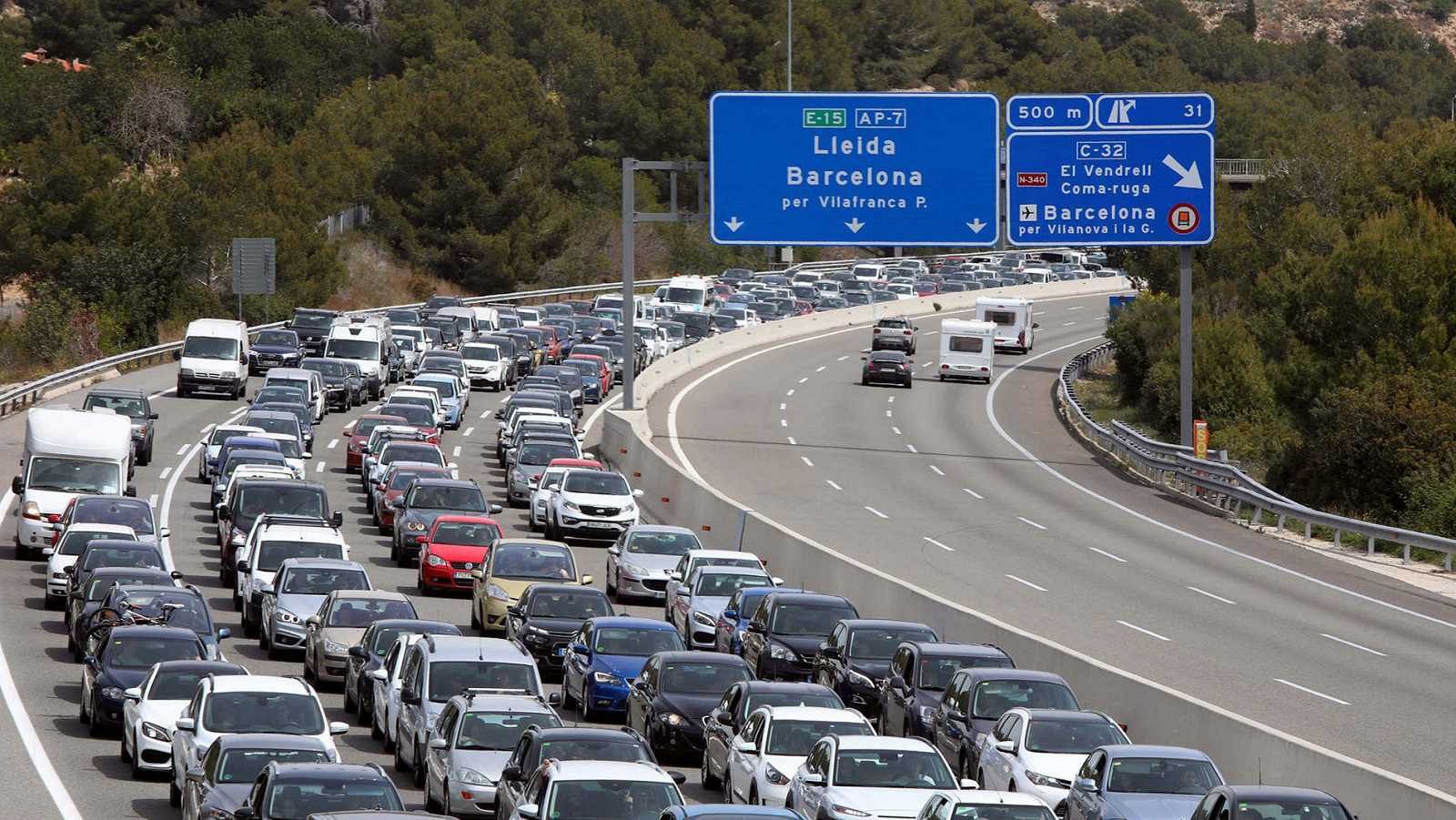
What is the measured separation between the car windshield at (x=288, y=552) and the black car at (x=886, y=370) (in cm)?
4209

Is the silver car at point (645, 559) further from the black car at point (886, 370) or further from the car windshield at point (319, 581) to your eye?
the black car at point (886, 370)

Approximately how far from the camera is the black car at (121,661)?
21.9 m

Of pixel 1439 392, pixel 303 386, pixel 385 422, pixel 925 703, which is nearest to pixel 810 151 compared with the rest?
pixel 385 422

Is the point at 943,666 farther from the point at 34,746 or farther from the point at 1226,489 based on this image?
the point at 1226,489

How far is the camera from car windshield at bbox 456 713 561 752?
60.9 ft

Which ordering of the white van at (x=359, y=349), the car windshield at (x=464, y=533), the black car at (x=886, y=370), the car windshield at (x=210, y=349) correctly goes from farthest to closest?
the black car at (x=886, y=370) < the white van at (x=359, y=349) < the car windshield at (x=210, y=349) < the car windshield at (x=464, y=533)

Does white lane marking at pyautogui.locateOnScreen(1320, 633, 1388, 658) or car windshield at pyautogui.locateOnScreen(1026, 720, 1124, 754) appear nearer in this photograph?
car windshield at pyautogui.locateOnScreen(1026, 720, 1124, 754)

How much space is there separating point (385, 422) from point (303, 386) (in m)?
5.69

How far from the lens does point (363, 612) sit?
2516 cm

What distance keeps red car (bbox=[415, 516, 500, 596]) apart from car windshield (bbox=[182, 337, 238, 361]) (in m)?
25.8

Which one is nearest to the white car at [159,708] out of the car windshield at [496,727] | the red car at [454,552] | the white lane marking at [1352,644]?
the car windshield at [496,727]

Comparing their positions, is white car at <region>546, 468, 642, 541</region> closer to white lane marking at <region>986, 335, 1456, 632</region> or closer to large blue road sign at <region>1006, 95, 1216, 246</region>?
white lane marking at <region>986, 335, 1456, 632</region>

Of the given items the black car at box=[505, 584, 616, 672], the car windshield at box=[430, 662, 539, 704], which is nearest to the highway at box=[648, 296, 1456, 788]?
the black car at box=[505, 584, 616, 672]

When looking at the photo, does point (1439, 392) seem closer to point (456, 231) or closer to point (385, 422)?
point (385, 422)
